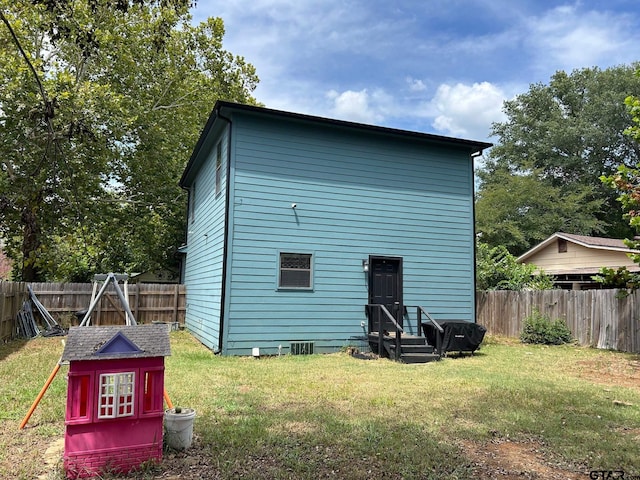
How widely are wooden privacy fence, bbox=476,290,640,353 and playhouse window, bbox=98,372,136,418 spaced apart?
956 centimetres

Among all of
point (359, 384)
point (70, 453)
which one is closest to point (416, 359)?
point (359, 384)

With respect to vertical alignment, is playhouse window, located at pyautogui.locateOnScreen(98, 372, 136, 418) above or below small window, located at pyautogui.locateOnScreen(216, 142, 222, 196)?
below

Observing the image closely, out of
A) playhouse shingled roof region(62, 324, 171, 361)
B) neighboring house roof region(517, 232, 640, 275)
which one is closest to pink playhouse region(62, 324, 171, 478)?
playhouse shingled roof region(62, 324, 171, 361)

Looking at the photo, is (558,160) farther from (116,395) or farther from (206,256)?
(116,395)

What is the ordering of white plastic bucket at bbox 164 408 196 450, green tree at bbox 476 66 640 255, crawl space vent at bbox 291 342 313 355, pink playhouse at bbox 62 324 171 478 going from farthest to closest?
green tree at bbox 476 66 640 255
crawl space vent at bbox 291 342 313 355
white plastic bucket at bbox 164 408 196 450
pink playhouse at bbox 62 324 171 478

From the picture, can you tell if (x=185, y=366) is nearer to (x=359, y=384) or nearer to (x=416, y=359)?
(x=359, y=384)

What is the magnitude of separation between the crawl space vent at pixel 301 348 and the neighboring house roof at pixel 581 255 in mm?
14294

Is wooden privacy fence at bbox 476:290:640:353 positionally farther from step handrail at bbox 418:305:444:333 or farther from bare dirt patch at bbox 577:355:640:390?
step handrail at bbox 418:305:444:333

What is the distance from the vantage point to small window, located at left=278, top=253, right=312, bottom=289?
9758 millimetres

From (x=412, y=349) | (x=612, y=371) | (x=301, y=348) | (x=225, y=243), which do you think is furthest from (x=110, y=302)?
(x=612, y=371)

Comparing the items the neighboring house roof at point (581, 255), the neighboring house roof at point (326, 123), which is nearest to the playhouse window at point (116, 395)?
the neighboring house roof at point (326, 123)

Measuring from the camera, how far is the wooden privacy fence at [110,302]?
13430 mm

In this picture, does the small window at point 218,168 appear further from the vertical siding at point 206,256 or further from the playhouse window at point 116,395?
the playhouse window at point 116,395

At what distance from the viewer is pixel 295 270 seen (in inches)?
387
